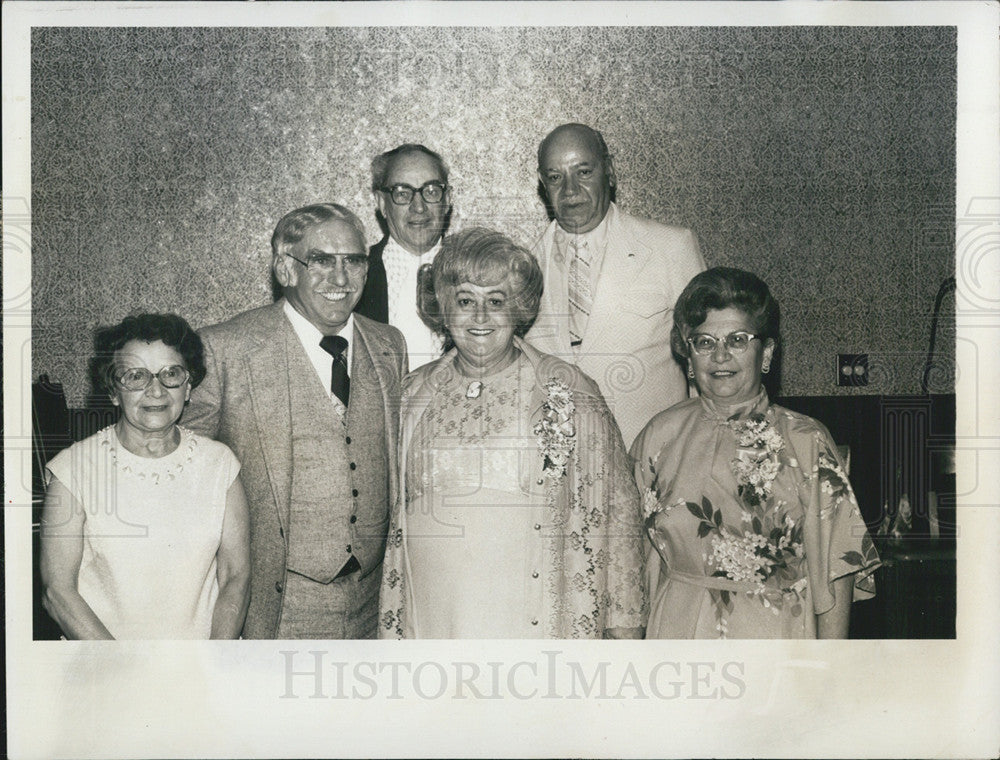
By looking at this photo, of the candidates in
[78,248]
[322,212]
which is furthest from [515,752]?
[78,248]

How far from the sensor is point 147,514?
2.87m

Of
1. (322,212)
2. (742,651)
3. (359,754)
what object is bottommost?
(359,754)

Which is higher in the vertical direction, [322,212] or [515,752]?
[322,212]

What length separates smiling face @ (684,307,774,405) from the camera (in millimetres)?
2879

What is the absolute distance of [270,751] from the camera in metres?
2.92

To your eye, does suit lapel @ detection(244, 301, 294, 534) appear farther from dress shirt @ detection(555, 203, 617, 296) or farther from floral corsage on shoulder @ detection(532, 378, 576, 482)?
dress shirt @ detection(555, 203, 617, 296)

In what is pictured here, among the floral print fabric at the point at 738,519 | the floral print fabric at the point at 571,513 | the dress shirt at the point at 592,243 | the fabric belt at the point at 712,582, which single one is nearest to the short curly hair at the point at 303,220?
the floral print fabric at the point at 571,513

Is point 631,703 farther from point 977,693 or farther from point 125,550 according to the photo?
point 125,550

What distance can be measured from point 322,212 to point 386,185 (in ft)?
0.71

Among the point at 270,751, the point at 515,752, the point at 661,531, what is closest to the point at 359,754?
the point at 270,751

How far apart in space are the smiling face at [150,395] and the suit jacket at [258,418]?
46 mm

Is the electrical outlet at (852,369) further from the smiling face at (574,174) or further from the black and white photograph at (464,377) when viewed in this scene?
the smiling face at (574,174)

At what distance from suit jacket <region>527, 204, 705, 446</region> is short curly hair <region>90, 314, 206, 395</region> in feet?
3.41

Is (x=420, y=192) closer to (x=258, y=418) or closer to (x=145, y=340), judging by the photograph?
(x=258, y=418)
